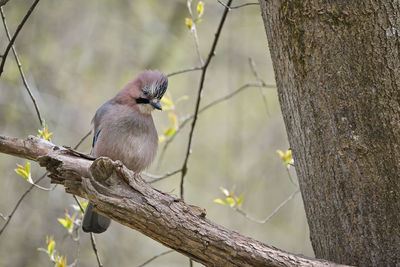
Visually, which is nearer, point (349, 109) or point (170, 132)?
point (349, 109)

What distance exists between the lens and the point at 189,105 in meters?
9.85

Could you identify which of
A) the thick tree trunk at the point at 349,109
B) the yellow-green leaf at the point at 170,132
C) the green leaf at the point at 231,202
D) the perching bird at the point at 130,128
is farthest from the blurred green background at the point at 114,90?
the thick tree trunk at the point at 349,109

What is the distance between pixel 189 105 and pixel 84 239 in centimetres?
330

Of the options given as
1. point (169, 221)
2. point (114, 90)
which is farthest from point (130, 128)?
point (114, 90)

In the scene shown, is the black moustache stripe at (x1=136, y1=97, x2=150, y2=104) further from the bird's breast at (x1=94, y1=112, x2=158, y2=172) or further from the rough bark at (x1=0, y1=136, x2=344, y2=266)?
the rough bark at (x1=0, y1=136, x2=344, y2=266)

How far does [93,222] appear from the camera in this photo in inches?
162

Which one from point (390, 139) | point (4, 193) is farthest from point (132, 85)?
point (4, 193)

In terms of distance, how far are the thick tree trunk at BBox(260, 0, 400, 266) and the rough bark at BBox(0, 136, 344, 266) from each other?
261 mm

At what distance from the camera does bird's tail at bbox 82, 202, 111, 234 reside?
4.06 metres

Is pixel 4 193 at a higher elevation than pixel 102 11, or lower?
lower

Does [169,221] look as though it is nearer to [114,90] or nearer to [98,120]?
[98,120]

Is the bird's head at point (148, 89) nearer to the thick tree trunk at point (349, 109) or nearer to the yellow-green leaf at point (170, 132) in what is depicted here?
the yellow-green leaf at point (170, 132)

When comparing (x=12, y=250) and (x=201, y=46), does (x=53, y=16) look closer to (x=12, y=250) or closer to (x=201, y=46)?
(x=201, y=46)

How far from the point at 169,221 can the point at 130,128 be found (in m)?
1.75
